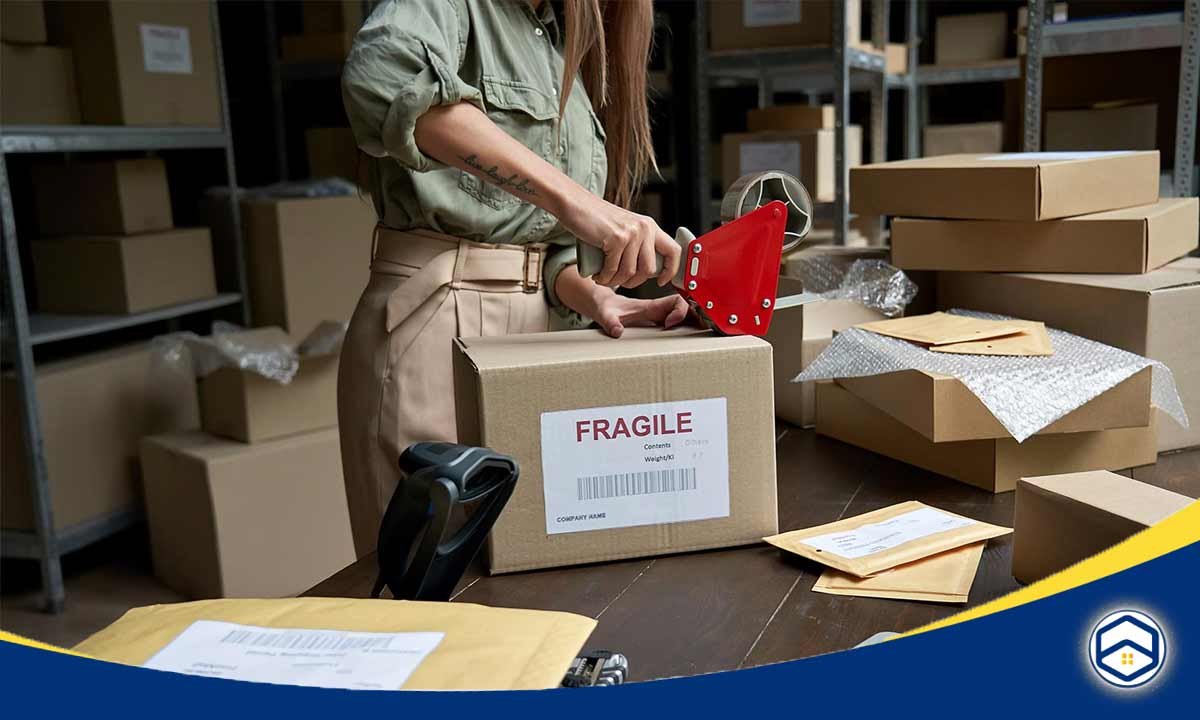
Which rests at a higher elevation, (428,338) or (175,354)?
(428,338)

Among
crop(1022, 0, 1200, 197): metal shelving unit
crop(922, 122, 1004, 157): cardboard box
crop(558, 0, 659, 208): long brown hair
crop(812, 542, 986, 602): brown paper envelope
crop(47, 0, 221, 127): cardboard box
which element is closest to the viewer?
crop(812, 542, 986, 602): brown paper envelope

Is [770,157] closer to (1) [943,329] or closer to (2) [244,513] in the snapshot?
(2) [244,513]

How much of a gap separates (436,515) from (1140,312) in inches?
35.3

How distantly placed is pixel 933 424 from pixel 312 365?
6.17 ft

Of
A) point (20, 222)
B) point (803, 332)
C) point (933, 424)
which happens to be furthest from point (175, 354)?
point (933, 424)

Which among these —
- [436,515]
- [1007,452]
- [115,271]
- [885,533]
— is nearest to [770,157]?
[115,271]

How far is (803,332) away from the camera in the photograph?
1.39 metres

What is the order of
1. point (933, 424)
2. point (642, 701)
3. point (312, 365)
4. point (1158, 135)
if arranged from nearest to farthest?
point (642, 701) < point (933, 424) < point (1158, 135) < point (312, 365)

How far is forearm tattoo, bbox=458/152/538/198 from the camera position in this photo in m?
1.08

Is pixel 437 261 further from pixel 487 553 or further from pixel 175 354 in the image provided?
pixel 175 354

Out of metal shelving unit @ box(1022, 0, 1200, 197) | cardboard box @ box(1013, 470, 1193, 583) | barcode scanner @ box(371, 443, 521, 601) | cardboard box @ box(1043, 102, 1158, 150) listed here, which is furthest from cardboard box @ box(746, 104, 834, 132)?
barcode scanner @ box(371, 443, 521, 601)

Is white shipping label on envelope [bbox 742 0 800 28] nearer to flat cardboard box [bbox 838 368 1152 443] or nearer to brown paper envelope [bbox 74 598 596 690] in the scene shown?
flat cardboard box [bbox 838 368 1152 443]

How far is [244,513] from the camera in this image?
2.49 m

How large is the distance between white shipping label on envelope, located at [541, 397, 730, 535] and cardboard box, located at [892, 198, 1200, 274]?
63cm
